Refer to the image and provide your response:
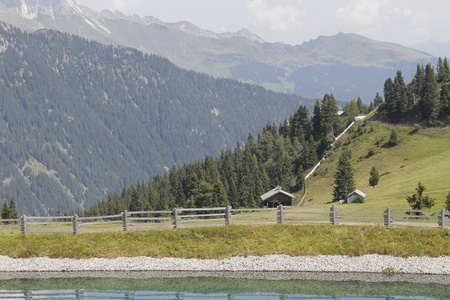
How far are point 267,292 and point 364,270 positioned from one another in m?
8.67

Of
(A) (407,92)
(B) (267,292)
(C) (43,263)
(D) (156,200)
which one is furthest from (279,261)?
(D) (156,200)

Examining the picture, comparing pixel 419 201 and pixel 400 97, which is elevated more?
pixel 400 97

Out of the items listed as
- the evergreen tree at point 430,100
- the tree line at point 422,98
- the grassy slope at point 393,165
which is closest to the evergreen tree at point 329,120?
the grassy slope at point 393,165

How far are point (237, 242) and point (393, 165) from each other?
3853 inches

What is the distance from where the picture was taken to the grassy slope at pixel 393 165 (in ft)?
340

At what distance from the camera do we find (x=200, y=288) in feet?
142

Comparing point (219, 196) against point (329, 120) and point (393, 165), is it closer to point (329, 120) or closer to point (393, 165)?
point (393, 165)

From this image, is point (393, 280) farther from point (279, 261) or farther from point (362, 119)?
point (362, 119)

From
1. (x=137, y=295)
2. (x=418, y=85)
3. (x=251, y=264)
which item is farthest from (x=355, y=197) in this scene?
(x=418, y=85)

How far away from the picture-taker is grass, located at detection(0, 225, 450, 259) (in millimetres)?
47625

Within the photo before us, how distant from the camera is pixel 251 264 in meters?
47.4

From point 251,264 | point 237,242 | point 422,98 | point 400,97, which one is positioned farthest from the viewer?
point 400,97

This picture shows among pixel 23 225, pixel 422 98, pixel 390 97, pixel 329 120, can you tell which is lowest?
pixel 23 225

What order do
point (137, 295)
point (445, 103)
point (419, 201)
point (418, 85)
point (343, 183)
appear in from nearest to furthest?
point (137, 295)
point (419, 201)
point (343, 183)
point (445, 103)
point (418, 85)
